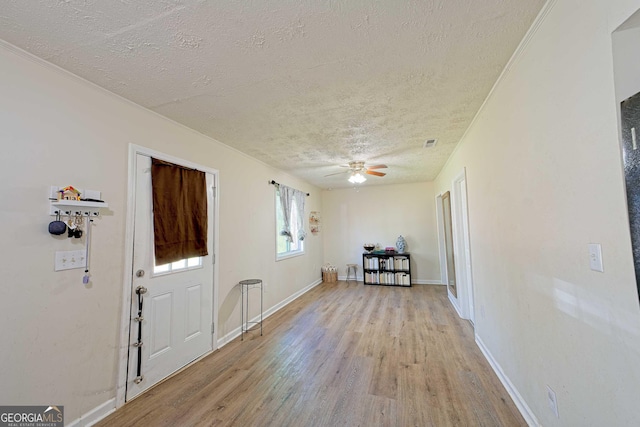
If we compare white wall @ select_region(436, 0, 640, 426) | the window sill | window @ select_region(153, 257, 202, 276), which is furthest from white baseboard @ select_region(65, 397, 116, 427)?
white wall @ select_region(436, 0, 640, 426)

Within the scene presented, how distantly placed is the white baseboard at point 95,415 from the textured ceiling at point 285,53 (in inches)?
95.2

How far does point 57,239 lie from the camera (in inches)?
66.2

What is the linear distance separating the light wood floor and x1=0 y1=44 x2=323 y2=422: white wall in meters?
0.55

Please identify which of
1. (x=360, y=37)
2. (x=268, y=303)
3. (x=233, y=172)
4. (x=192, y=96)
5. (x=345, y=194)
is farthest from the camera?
(x=345, y=194)

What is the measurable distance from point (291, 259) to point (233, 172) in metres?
2.24

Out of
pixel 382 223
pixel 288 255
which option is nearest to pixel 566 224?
pixel 288 255

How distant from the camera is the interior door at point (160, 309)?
2160mm

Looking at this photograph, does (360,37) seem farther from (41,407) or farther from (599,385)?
(41,407)

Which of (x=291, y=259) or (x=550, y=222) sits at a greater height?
(x=550, y=222)

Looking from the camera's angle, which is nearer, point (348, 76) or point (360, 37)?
point (360, 37)

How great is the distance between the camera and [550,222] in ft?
4.54

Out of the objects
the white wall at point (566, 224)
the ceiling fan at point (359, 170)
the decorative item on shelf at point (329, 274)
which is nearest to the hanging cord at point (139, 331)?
the white wall at point (566, 224)

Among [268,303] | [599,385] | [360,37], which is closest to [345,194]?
[268,303]

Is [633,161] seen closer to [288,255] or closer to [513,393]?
[513,393]
